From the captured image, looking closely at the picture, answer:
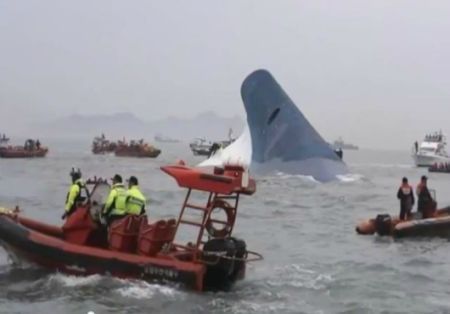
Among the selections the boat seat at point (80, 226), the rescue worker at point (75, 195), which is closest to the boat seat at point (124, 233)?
the boat seat at point (80, 226)

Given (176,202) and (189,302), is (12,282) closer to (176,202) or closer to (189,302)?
(189,302)

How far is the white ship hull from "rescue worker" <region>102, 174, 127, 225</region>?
7469 centimetres

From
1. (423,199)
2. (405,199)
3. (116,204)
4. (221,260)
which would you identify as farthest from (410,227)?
(116,204)

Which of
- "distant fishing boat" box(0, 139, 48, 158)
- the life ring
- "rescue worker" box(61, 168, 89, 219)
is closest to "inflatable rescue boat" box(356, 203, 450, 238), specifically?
the life ring

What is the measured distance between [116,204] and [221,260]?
218 centimetres

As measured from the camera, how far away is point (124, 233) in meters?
14.2

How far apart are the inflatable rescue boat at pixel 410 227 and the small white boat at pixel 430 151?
220 ft

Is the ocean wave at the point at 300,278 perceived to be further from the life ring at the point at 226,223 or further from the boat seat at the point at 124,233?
the boat seat at the point at 124,233

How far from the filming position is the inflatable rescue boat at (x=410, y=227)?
21.9 m

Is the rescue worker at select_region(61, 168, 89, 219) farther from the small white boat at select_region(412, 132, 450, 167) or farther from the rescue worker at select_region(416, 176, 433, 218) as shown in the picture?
the small white boat at select_region(412, 132, 450, 167)

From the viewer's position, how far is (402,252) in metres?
20.2

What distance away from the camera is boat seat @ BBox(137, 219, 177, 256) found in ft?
46.4

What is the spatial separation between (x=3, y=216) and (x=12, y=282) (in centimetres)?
121

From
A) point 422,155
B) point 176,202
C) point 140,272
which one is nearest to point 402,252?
point 140,272
